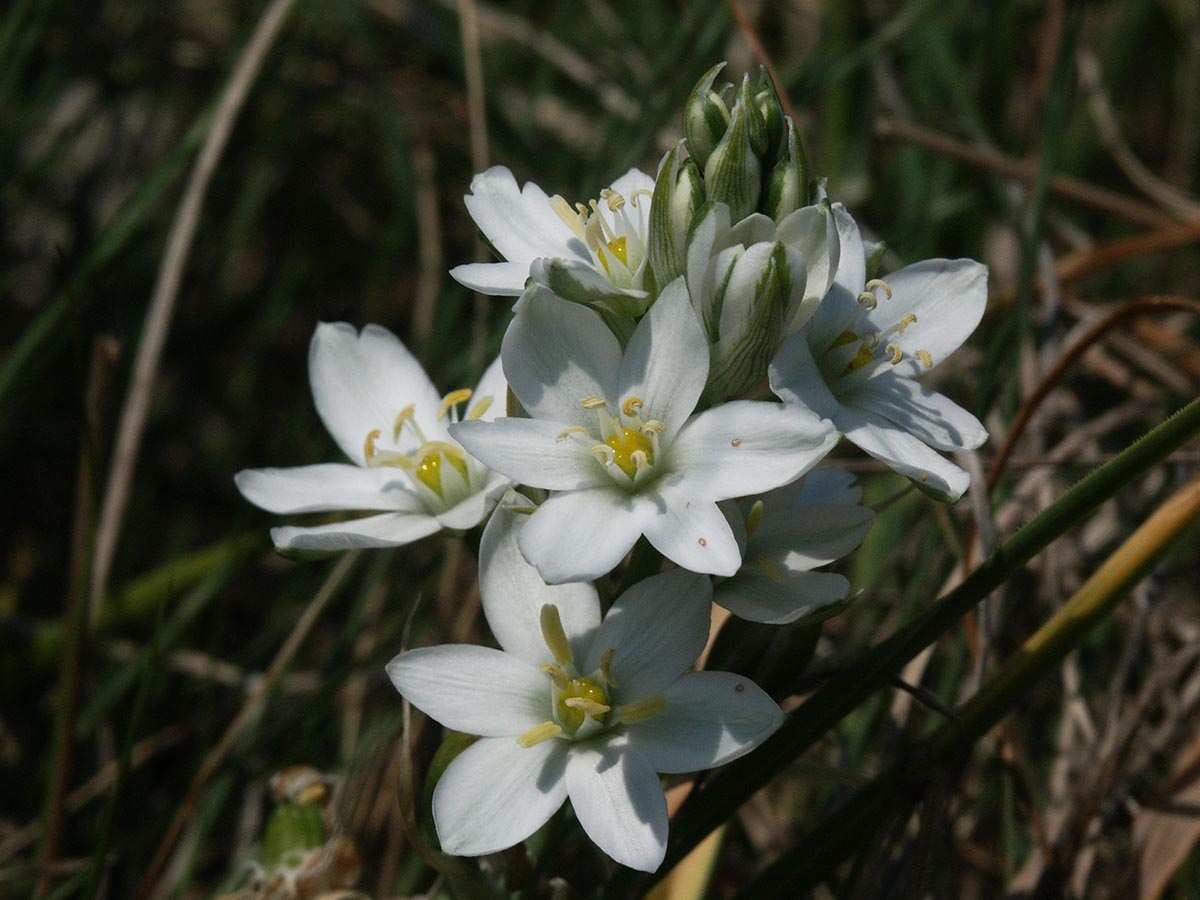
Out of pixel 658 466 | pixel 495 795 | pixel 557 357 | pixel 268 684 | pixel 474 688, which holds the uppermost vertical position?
pixel 557 357

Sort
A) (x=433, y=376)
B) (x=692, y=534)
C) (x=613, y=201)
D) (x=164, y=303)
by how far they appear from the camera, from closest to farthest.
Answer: (x=692, y=534)
(x=613, y=201)
(x=164, y=303)
(x=433, y=376)

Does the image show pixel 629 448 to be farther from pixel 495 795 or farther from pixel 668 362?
pixel 495 795

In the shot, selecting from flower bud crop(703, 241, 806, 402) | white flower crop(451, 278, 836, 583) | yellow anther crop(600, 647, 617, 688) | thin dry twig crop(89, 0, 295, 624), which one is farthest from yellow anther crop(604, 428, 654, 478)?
thin dry twig crop(89, 0, 295, 624)

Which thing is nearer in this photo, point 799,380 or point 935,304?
point 799,380

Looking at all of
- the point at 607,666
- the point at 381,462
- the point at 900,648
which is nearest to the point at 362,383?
the point at 381,462

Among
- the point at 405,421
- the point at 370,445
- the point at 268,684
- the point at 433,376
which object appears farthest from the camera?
the point at 433,376

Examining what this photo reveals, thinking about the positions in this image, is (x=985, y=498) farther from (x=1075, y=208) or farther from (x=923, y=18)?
(x=1075, y=208)
